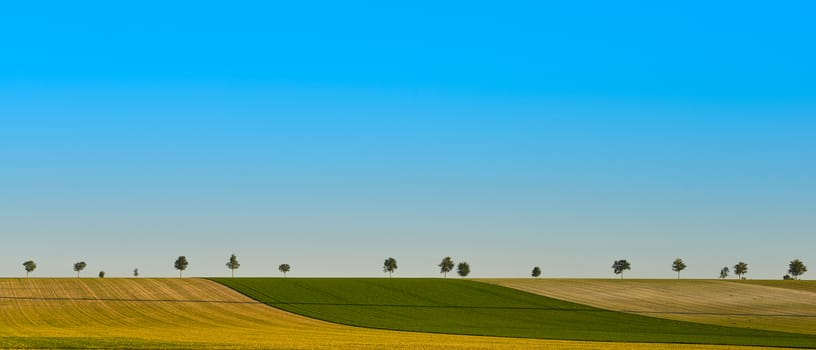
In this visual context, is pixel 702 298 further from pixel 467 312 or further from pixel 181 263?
pixel 181 263

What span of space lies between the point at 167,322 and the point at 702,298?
192 ft

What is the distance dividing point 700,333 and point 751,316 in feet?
64.1

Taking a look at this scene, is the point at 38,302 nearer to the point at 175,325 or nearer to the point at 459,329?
the point at 175,325

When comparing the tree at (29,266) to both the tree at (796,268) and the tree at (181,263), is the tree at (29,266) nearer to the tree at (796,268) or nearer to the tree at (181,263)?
the tree at (181,263)

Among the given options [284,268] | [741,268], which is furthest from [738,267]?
[284,268]

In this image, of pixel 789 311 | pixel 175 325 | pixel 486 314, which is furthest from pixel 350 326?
pixel 789 311

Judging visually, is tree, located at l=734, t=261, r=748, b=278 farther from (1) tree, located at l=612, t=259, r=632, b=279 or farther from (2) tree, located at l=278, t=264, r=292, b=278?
(2) tree, located at l=278, t=264, r=292, b=278

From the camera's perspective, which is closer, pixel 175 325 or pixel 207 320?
pixel 175 325

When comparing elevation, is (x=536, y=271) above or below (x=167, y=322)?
above

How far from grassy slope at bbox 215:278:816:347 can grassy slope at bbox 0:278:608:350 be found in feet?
15.2

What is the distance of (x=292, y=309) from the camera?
79.9 m

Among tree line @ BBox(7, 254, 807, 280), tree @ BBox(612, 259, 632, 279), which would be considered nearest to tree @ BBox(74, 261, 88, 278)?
tree line @ BBox(7, 254, 807, 280)

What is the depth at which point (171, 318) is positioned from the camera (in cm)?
7019

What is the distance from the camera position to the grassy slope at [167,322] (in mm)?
40812
